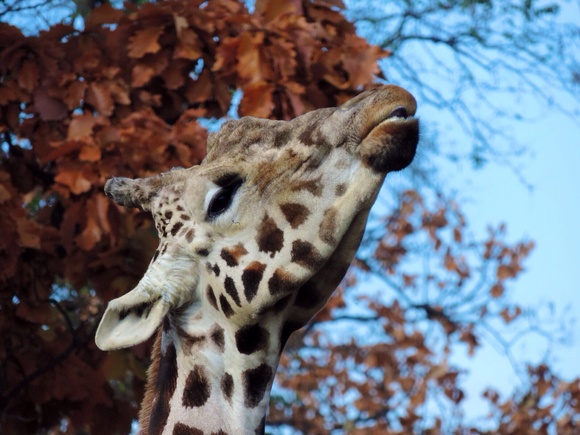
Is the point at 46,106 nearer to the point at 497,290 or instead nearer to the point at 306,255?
the point at 306,255

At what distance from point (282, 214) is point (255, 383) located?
0.53 m

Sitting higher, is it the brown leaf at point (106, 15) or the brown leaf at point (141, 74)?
the brown leaf at point (106, 15)

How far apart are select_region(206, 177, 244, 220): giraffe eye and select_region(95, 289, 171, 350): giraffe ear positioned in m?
0.39

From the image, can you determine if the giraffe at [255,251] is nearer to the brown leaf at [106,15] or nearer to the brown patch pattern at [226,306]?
the brown patch pattern at [226,306]

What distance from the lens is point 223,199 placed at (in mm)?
3416

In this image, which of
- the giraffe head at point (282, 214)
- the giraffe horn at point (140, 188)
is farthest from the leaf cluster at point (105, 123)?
the giraffe head at point (282, 214)

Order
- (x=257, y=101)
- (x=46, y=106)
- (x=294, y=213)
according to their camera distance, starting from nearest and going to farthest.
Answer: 1. (x=294, y=213)
2. (x=257, y=101)
3. (x=46, y=106)

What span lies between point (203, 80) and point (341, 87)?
0.83m

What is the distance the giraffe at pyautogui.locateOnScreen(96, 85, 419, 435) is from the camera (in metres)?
3.27

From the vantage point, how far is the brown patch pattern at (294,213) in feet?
10.9

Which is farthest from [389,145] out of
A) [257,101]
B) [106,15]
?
[106,15]

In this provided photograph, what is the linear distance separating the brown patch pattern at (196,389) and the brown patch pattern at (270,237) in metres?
0.42

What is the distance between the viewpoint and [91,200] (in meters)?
5.78

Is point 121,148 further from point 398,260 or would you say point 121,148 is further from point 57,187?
point 398,260
